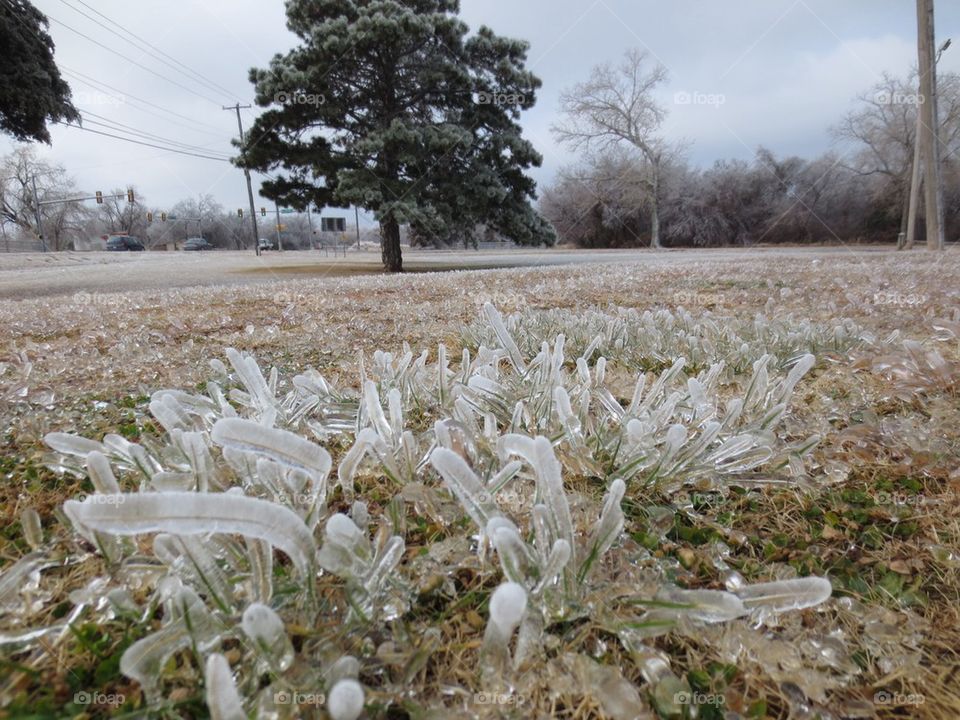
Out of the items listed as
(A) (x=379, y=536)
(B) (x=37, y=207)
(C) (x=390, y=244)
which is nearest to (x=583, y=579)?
(A) (x=379, y=536)

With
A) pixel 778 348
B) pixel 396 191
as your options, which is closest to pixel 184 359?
pixel 778 348

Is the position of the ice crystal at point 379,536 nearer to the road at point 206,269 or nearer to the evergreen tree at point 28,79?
the road at point 206,269

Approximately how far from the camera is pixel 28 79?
10.7 metres

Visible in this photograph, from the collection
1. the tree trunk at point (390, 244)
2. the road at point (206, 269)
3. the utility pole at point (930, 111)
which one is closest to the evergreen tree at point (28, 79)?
the road at point (206, 269)

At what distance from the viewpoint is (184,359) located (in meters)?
2.04

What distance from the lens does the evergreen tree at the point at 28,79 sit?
10586 mm

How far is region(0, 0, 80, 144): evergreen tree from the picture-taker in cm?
1059

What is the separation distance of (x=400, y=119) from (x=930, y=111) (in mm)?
13625

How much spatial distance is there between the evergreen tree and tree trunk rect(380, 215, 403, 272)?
7.89m

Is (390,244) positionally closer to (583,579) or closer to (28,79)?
(28,79)

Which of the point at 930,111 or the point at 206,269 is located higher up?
the point at 930,111

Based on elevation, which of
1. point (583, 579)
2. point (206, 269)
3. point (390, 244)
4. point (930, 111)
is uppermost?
point (930, 111)

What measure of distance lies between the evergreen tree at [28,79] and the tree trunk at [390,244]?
7.89m

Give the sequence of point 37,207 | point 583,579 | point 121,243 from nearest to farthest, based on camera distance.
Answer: point 583,579, point 37,207, point 121,243
